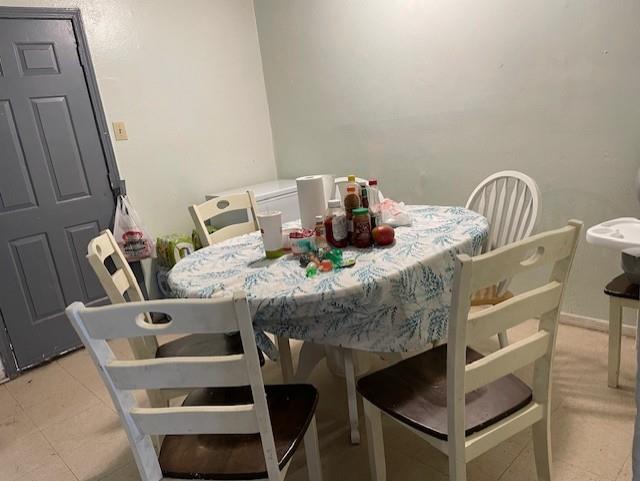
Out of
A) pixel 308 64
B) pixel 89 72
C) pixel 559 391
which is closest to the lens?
pixel 559 391

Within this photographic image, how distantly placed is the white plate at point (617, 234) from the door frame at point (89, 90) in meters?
2.60

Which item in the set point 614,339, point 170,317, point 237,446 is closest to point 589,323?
point 614,339

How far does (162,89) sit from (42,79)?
28.3 inches

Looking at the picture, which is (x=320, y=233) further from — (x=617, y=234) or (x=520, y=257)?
(x=617, y=234)

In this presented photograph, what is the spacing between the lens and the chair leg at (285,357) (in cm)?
189

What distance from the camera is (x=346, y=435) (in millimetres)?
1795

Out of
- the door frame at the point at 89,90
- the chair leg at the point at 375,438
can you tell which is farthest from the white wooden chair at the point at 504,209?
the door frame at the point at 89,90

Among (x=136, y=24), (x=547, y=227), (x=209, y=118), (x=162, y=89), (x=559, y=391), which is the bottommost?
(x=559, y=391)

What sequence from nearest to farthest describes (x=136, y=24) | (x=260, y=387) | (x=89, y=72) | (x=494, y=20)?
(x=260, y=387) < (x=494, y=20) < (x=89, y=72) < (x=136, y=24)

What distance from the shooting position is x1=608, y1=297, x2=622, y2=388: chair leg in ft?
5.89

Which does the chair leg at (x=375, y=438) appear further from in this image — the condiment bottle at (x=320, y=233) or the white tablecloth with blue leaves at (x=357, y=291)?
the condiment bottle at (x=320, y=233)

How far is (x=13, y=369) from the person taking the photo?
102 inches

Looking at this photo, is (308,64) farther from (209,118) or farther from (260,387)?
(260,387)

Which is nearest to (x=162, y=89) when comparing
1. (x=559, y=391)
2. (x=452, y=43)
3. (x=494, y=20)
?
(x=452, y=43)
